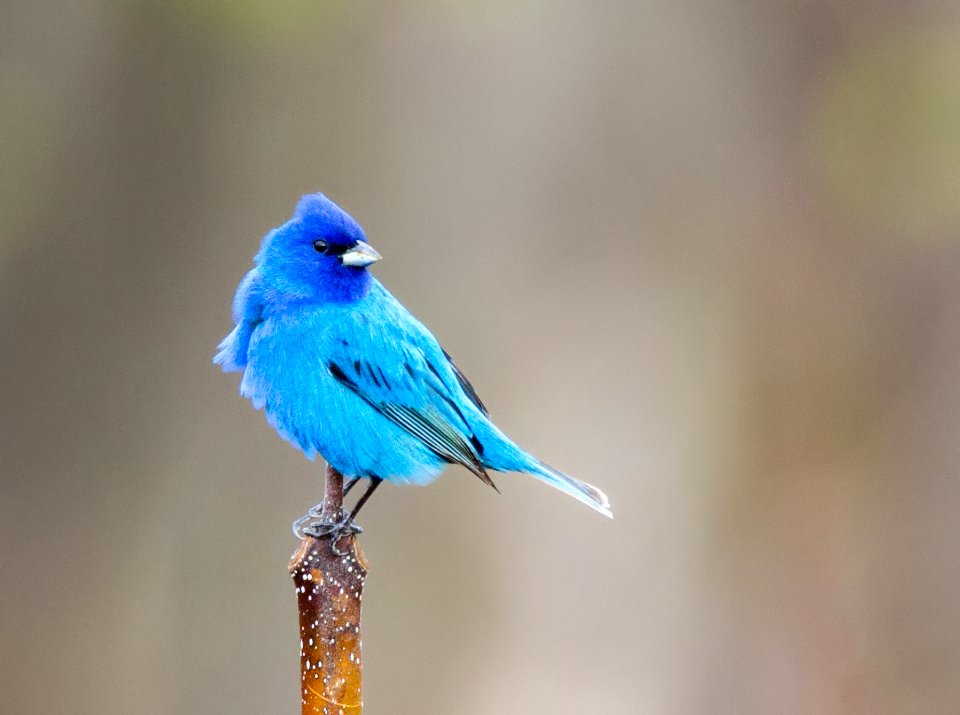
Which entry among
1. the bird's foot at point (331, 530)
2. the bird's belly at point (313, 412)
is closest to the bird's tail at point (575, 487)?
the bird's belly at point (313, 412)

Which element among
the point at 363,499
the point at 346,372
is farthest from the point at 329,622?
the point at 346,372

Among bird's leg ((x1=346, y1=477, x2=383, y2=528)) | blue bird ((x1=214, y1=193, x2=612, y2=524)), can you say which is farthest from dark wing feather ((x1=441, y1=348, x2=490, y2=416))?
bird's leg ((x1=346, y1=477, x2=383, y2=528))

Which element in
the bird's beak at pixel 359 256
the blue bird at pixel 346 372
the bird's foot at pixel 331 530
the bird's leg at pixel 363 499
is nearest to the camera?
the bird's foot at pixel 331 530

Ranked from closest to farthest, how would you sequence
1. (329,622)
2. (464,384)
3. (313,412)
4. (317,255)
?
1. (329,622)
2. (317,255)
3. (313,412)
4. (464,384)

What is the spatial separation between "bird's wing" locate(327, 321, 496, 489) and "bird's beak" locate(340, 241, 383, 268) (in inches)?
13.1

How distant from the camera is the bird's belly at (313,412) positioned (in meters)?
2.73

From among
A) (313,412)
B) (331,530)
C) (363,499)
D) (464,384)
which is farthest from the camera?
(464,384)

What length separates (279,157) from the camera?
5.14 m

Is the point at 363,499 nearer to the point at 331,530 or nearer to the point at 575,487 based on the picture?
the point at 331,530

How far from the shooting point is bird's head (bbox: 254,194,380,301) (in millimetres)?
2512

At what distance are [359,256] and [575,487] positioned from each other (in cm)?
78

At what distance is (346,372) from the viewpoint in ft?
9.30

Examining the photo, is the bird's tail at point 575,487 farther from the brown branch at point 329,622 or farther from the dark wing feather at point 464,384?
the brown branch at point 329,622

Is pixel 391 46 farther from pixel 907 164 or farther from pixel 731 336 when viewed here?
pixel 907 164
